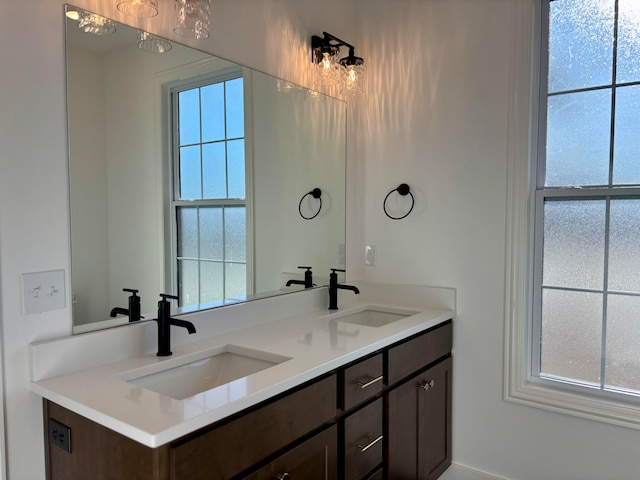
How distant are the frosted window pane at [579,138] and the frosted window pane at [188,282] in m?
1.61

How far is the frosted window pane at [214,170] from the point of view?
1881 millimetres

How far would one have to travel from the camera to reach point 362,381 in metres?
1.69

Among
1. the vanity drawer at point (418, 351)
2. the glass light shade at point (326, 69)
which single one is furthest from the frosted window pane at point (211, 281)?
the glass light shade at point (326, 69)

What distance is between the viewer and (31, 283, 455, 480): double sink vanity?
1131 millimetres

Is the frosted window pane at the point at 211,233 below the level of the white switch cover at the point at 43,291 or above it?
above

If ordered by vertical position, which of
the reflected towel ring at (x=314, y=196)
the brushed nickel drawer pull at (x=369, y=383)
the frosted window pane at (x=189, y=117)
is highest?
the frosted window pane at (x=189, y=117)

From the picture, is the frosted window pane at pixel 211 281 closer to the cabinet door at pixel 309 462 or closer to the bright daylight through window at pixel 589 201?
the cabinet door at pixel 309 462

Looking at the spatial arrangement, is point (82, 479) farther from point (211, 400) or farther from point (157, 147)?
point (157, 147)

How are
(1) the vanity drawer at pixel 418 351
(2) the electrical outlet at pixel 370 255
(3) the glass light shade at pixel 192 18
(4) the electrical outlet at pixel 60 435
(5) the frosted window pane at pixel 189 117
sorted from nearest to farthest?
(4) the electrical outlet at pixel 60 435 → (3) the glass light shade at pixel 192 18 → (5) the frosted window pane at pixel 189 117 → (1) the vanity drawer at pixel 418 351 → (2) the electrical outlet at pixel 370 255

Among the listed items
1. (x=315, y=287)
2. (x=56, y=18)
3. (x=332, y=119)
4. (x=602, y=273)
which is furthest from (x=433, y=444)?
(x=56, y=18)

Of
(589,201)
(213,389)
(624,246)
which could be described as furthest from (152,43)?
(624,246)

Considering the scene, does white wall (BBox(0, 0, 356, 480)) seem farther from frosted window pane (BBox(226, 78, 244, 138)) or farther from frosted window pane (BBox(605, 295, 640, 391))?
frosted window pane (BBox(605, 295, 640, 391))

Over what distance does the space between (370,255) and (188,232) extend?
1.15 metres

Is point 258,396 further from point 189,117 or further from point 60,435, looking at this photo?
point 189,117
